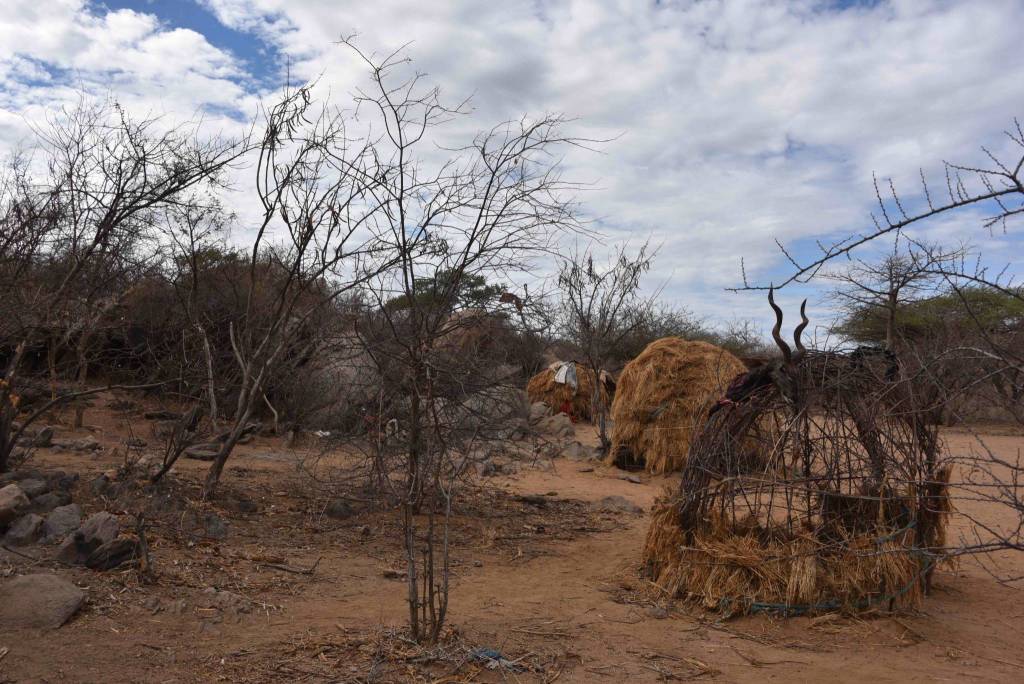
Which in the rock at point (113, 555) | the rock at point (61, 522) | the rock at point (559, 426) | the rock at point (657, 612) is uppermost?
the rock at point (559, 426)

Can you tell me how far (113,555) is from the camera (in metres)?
5.43

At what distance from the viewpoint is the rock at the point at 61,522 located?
577 cm

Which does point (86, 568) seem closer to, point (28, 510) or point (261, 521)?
point (28, 510)

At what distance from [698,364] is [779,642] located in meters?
7.61

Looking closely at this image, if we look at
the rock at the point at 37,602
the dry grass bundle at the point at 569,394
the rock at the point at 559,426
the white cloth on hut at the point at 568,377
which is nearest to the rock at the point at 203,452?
the rock at the point at 37,602

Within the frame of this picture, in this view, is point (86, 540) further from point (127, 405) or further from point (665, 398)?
point (665, 398)

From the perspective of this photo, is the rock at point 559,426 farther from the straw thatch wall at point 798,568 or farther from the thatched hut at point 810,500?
the straw thatch wall at point 798,568

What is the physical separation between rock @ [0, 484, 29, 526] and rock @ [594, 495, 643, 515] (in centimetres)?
572

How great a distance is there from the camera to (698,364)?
12281 mm

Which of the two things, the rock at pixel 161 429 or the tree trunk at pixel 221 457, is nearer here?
the tree trunk at pixel 221 457

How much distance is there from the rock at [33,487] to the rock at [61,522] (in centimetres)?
52

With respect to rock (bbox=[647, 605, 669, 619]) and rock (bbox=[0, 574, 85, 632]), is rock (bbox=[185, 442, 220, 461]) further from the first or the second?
rock (bbox=[647, 605, 669, 619])

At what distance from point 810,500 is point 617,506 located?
4.01 m

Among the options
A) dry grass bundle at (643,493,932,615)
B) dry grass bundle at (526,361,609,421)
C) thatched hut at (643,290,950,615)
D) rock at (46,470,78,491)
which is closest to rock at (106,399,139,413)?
rock at (46,470,78,491)
